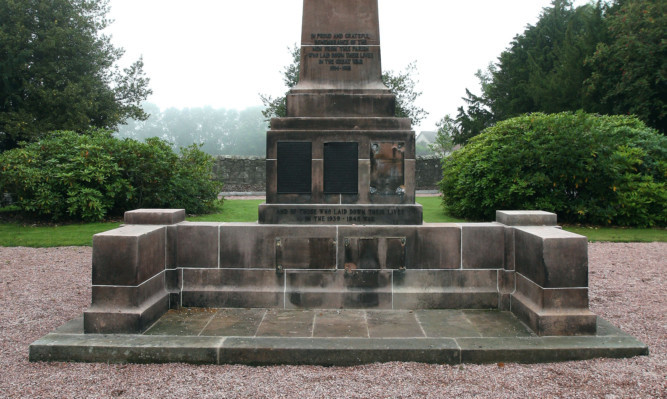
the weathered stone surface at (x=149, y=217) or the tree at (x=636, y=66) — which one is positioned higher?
the tree at (x=636, y=66)

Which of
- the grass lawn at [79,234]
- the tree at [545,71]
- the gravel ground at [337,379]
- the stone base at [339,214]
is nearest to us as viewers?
the gravel ground at [337,379]

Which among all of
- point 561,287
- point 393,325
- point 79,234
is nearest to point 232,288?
point 393,325

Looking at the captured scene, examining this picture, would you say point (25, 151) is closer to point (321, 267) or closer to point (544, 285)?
point (321, 267)

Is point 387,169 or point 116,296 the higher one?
point 387,169

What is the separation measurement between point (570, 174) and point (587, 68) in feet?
48.5

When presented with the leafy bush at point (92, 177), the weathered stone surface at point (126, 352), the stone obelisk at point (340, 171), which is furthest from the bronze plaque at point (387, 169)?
the leafy bush at point (92, 177)

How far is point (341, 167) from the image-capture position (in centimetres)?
539

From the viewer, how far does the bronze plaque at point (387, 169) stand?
538cm

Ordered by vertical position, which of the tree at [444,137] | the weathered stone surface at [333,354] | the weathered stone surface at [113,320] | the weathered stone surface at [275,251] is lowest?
the weathered stone surface at [333,354]

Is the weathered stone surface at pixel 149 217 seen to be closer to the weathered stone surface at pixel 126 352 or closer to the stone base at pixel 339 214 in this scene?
the stone base at pixel 339 214

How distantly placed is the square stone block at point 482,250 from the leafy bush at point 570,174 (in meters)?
6.84

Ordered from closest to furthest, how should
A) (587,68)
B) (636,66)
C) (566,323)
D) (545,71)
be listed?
(566,323) < (636,66) < (587,68) < (545,71)

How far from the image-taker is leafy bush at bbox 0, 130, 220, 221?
39.3 feet

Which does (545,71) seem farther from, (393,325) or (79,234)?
(393,325)
